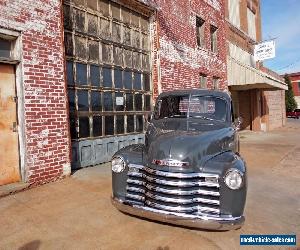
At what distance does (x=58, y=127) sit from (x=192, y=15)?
29.0 feet

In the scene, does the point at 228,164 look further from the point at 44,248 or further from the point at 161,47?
the point at 161,47

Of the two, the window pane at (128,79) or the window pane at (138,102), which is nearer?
the window pane at (128,79)

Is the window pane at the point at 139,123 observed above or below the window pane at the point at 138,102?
below

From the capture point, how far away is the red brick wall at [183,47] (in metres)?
10.8

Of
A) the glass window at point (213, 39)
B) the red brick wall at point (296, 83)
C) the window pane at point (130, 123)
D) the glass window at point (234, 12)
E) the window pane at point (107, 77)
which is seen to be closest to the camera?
the window pane at point (107, 77)

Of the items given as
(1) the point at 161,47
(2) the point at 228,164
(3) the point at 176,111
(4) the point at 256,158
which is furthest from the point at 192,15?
(2) the point at 228,164

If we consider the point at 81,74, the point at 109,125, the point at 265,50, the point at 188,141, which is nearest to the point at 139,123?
→ the point at 109,125

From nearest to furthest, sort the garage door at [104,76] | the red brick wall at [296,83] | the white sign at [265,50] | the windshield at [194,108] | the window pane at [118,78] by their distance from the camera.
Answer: the windshield at [194,108], the garage door at [104,76], the window pane at [118,78], the white sign at [265,50], the red brick wall at [296,83]

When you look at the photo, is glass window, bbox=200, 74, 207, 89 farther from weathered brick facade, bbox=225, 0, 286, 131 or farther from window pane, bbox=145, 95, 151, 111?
window pane, bbox=145, 95, 151, 111

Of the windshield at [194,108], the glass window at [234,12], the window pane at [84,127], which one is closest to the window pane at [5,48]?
the window pane at [84,127]

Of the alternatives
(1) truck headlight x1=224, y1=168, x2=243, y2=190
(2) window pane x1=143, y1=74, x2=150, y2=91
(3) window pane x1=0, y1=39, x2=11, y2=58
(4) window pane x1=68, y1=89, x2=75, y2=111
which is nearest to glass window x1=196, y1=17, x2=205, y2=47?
(2) window pane x1=143, y1=74, x2=150, y2=91

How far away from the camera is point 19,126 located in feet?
20.9

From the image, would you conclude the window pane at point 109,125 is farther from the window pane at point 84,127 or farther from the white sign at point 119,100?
the window pane at point 84,127

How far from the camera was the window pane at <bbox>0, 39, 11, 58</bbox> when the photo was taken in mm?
6130
